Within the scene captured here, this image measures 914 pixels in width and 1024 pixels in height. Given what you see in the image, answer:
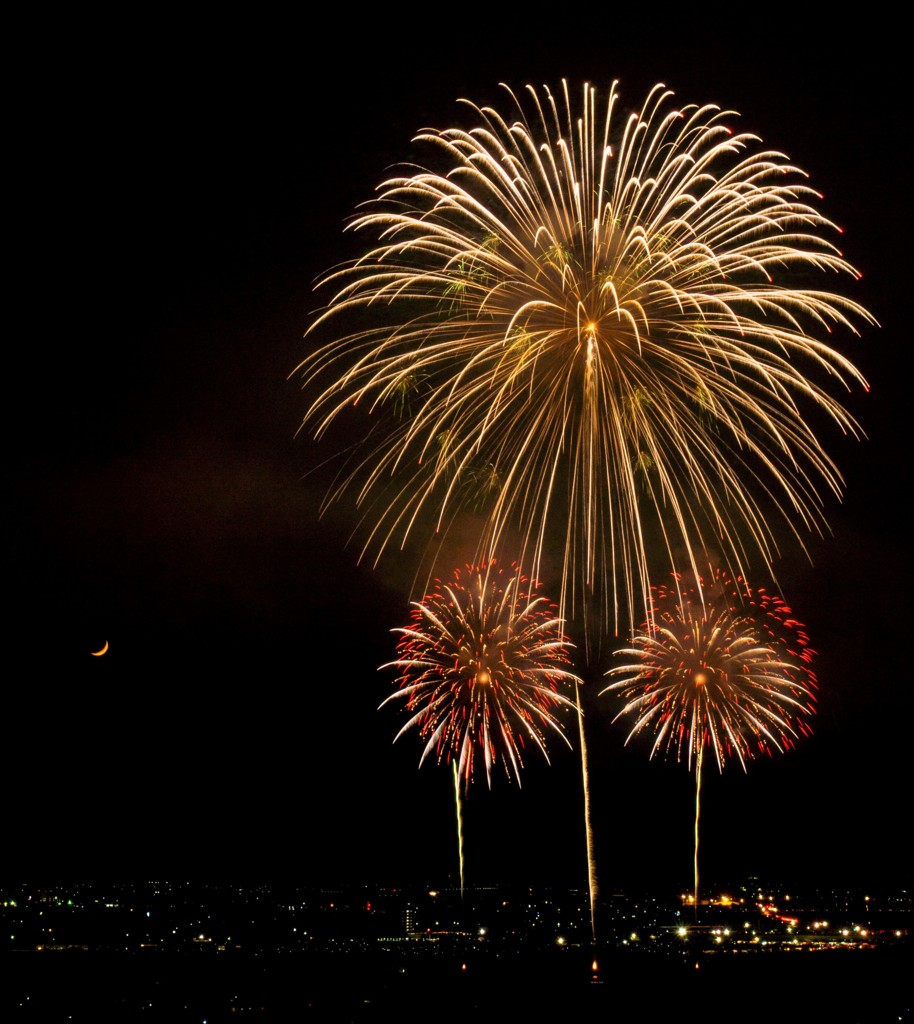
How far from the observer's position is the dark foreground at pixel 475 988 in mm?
32531

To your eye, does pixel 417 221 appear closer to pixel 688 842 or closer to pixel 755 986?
pixel 755 986

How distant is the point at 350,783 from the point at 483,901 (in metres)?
66.3

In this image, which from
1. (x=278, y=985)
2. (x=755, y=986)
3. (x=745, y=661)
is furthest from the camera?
(x=278, y=985)

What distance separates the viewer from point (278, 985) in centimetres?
4562

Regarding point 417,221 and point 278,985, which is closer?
point 417,221

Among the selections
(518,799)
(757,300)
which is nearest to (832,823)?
(518,799)

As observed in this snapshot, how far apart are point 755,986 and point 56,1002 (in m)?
24.9

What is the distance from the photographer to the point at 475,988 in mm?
40406

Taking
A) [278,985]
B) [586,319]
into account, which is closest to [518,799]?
[278,985]

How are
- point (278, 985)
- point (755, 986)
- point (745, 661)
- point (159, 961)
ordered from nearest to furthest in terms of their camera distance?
point (755, 986)
point (745, 661)
point (278, 985)
point (159, 961)

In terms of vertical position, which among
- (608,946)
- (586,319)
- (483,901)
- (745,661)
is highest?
(586,319)

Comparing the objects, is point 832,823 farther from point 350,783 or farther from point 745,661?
point 745,661

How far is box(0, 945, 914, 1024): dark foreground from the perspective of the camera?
1281 inches

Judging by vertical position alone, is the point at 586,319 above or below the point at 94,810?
above
